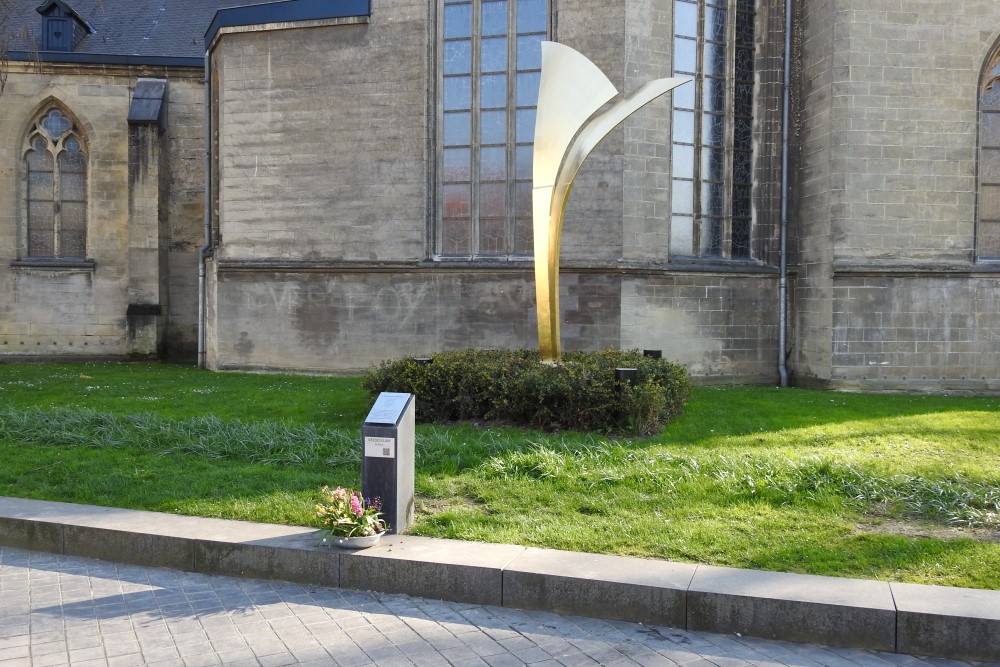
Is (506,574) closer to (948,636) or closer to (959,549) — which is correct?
(948,636)

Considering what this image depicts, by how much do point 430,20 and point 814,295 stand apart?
27.3 ft

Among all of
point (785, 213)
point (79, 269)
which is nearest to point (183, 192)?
point (79, 269)

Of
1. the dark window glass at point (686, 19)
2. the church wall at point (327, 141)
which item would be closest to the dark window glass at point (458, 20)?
the church wall at point (327, 141)

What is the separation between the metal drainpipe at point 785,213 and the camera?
1545 centimetres

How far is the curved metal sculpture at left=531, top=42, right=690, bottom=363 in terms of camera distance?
10750 millimetres

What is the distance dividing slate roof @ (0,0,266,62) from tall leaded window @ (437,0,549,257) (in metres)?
8.60

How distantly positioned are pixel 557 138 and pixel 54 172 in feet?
51.3

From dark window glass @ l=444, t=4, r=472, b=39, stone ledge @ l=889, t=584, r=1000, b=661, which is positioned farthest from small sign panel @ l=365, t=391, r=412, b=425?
dark window glass @ l=444, t=4, r=472, b=39

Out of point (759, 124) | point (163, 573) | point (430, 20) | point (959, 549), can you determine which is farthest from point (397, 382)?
point (759, 124)

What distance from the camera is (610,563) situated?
17.2 feet

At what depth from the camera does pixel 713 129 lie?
1561cm

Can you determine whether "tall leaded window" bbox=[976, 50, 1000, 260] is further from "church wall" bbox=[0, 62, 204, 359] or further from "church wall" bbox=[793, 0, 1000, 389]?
"church wall" bbox=[0, 62, 204, 359]

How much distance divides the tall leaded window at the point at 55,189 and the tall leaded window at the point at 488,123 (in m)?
10.9

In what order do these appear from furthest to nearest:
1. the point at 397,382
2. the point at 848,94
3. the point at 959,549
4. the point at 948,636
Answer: the point at 848,94 → the point at 397,382 → the point at 959,549 → the point at 948,636
